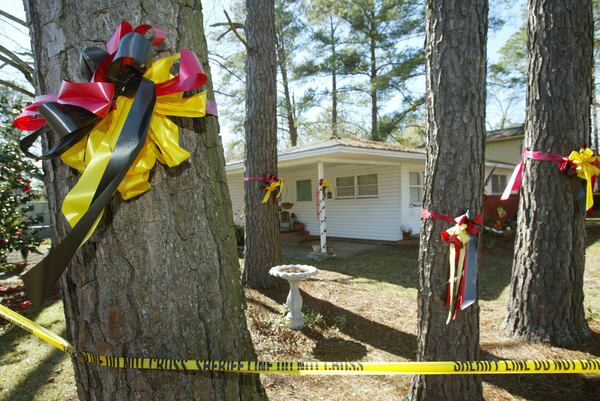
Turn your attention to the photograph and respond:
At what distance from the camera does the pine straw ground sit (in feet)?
9.49

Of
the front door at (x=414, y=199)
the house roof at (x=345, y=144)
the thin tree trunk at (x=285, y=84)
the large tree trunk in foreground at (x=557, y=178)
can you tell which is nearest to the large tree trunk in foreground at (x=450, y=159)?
the large tree trunk in foreground at (x=557, y=178)

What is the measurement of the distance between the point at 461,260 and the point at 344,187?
10.7 meters

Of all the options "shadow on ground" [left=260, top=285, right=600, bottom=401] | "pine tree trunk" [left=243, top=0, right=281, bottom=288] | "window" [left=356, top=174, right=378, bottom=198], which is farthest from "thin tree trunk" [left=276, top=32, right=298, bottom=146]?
"shadow on ground" [left=260, top=285, right=600, bottom=401]

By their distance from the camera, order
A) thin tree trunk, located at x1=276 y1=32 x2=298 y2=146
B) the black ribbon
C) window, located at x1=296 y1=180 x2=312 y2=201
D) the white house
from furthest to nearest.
Answer: 1. thin tree trunk, located at x1=276 y1=32 x2=298 y2=146
2. window, located at x1=296 y1=180 x2=312 y2=201
3. the white house
4. the black ribbon

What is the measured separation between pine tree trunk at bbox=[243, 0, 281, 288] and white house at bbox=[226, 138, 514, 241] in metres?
3.52

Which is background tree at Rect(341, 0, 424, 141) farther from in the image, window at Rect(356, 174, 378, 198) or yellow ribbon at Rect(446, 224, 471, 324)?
yellow ribbon at Rect(446, 224, 471, 324)

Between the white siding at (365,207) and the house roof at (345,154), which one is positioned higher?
the house roof at (345,154)

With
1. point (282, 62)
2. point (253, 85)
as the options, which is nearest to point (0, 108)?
point (253, 85)

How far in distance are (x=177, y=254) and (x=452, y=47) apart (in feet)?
7.39

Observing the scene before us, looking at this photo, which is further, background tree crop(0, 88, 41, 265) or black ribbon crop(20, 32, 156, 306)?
background tree crop(0, 88, 41, 265)

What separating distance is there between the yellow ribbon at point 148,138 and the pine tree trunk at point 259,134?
4.85 meters

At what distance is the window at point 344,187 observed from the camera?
41.8 feet

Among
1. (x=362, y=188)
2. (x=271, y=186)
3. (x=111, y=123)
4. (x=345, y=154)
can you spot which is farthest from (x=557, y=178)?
(x=362, y=188)

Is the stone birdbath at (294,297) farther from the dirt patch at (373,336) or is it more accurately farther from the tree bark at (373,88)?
the tree bark at (373,88)
